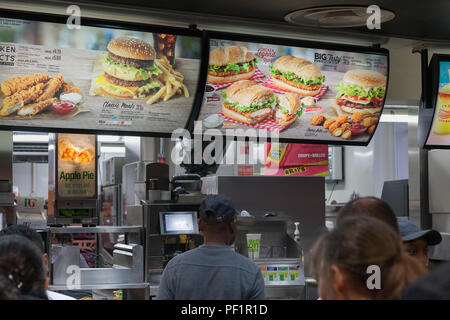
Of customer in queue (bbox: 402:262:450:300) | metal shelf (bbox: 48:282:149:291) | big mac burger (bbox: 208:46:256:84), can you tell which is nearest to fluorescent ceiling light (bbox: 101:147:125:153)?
metal shelf (bbox: 48:282:149:291)

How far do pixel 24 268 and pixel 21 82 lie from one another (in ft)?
7.41

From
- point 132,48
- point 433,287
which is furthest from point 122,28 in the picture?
point 433,287

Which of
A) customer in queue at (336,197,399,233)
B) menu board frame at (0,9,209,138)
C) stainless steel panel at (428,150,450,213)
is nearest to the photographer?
customer in queue at (336,197,399,233)

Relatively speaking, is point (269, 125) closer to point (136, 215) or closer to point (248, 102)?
point (248, 102)

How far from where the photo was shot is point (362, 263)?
5.43 feet

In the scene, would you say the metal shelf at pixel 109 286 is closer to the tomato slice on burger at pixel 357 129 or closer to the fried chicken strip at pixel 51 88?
the fried chicken strip at pixel 51 88

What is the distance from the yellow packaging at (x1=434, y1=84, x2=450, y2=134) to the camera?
16.2ft

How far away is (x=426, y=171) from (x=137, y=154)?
445 centimetres

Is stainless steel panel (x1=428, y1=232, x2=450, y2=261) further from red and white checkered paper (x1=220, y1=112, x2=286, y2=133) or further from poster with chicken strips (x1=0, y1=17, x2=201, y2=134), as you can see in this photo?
poster with chicken strips (x1=0, y1=17, x2=201, y2=134)

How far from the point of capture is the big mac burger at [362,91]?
15.5ft

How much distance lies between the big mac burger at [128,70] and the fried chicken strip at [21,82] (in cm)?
35

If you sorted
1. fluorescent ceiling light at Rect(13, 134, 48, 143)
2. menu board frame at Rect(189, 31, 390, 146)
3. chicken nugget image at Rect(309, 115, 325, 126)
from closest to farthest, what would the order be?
1. menu board frame at Rect(189, 31, 390, 146)
2. chicken nugget image at Rect(309, 115, 325, 126)
3. fluorescent ceiling light at Rect(13, 134, 48, 143)

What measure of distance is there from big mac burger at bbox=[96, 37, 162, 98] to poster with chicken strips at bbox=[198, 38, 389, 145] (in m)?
0.40
